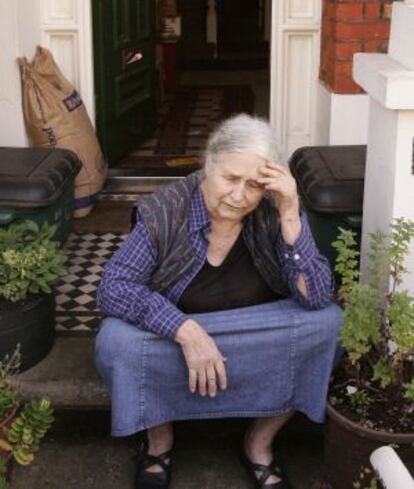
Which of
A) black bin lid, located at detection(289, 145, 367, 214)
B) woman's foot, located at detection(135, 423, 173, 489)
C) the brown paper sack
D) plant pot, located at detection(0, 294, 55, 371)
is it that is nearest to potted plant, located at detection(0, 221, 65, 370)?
plant pot, located at detection(0, 294, 55, 371)

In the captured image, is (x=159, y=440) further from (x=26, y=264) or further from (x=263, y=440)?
(x=26, y=264)

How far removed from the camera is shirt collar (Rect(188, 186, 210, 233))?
3.03m

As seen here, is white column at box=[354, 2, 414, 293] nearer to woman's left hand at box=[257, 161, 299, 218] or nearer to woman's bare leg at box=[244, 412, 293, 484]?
woman's left hand at box=[257, 161, 299, 218]

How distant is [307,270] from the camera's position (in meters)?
2.95

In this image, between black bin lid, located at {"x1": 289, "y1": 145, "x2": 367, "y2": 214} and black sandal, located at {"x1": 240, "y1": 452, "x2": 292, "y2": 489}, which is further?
black bin lid, located at {"x1": 289, "y1": 145, "x2": 367, "y2": 214}

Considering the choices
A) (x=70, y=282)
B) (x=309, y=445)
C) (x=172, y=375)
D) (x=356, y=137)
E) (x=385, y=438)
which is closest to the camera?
(x=385, y=438)

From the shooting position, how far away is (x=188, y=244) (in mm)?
3018

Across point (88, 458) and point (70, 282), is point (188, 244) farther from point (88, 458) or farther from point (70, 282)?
point (70, 282)

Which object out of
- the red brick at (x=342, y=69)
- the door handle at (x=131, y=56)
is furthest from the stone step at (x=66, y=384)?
the door handle at (x=131, y=56)

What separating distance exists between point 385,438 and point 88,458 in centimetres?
120

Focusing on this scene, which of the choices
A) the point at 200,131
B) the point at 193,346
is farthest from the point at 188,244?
the point at 200,131

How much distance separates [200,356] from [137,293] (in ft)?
0.96

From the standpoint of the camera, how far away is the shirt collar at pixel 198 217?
303 centimetres

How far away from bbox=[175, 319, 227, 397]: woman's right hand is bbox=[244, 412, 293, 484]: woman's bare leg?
39 cm
